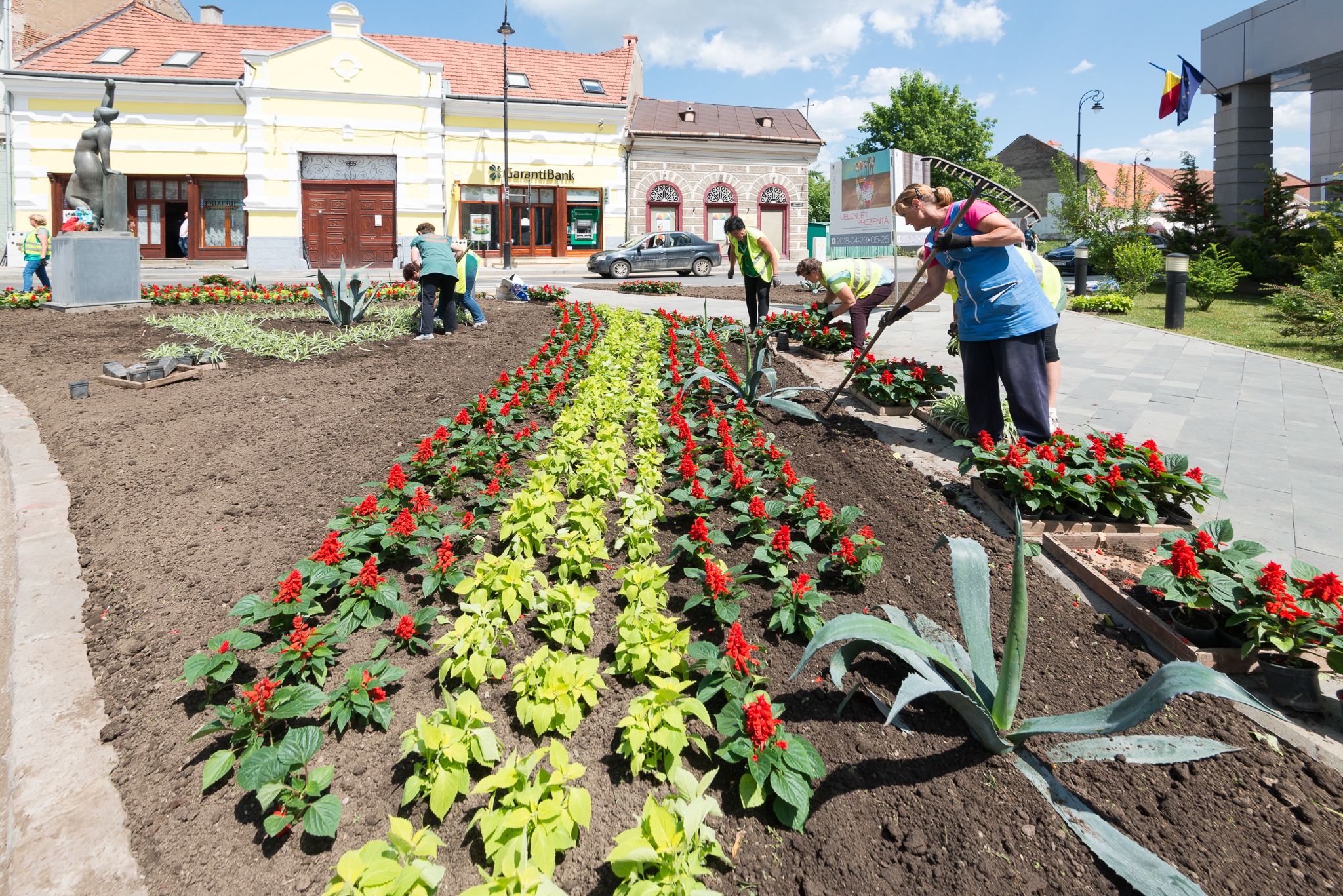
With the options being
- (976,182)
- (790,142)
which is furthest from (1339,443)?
(790,142)

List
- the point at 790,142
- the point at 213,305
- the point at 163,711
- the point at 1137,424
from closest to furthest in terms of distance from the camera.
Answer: the point at 163,711 → the point at 1137,424 → the point at 213,305 → the point at 790,142

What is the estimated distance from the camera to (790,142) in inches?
1271

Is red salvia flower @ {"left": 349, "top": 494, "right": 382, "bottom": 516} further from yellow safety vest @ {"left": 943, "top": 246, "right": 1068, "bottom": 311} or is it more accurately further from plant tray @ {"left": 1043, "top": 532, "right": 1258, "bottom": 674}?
yellow safety vest @ {"left": 943, "top": 246, "right": 1068, "bottom": 311}

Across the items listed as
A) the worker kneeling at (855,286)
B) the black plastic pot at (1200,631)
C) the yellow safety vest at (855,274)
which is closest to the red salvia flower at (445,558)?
the black plastic pot at (1200,631)

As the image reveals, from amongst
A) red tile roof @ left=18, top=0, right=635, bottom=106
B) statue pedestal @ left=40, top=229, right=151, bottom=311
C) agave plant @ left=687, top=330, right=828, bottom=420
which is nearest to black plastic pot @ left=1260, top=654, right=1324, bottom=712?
agave plant @ left=687, top=330, right=828, bottom=420

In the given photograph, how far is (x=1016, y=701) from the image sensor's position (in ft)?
7.13

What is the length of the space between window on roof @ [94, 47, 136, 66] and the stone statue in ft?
57.1

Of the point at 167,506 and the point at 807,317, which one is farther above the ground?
the point at 807,317

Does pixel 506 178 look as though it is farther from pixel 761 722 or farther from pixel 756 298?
pixel 761 722

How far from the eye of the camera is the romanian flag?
60.0 ft

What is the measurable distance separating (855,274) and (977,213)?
346cm

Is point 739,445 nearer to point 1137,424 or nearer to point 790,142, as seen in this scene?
point 1137,424

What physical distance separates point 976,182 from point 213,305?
494 inches

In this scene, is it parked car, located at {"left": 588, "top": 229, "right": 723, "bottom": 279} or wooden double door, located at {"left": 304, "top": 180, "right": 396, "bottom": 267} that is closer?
parked car, located at {"left": 588, "top": 229, "right": 723, "bottom": 279}
